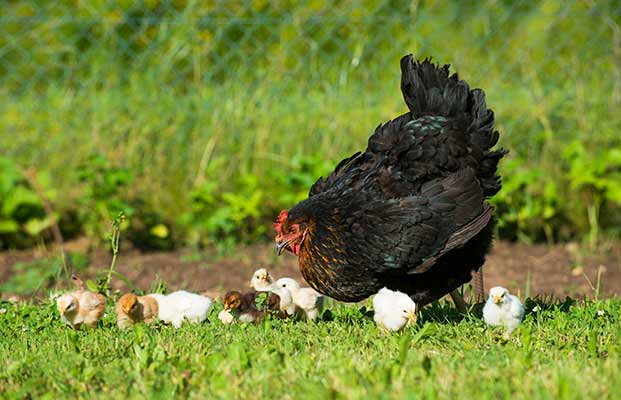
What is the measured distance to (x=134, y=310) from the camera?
4402 millimetres

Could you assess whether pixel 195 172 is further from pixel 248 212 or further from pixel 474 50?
pixel 474 50

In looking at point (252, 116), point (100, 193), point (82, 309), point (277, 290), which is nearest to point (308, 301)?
point (277, 290)

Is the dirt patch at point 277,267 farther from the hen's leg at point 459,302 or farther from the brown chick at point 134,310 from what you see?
the brown chick at point 134,310

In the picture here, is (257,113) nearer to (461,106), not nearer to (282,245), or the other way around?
(461,106)

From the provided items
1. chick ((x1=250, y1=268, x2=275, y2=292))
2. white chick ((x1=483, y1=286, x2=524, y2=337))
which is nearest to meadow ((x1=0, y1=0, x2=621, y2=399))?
chick ((x1=250, y1=268, x2=275, y2=292))

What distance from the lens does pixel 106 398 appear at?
320 centimetres

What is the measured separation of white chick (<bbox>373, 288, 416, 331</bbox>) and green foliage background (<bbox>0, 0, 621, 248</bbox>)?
3.20 metres

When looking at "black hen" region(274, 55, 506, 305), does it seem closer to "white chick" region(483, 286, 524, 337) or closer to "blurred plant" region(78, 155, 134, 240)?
"white chick" region(483, 286, 524, 337)

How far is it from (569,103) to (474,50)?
42.0 inches

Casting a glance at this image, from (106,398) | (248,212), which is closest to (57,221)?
(248,212)

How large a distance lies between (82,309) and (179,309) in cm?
47

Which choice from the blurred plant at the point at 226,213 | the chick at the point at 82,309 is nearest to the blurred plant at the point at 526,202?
the blurred plant at the point at 226,213

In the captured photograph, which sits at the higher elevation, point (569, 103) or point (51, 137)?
point (569, 103)

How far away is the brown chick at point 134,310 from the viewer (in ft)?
14.2
